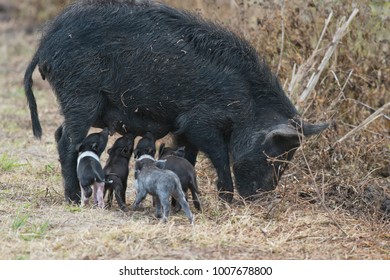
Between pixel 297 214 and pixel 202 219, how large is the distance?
91 centimetres

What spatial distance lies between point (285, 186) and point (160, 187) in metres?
1.12

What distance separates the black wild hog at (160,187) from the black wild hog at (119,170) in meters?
0.27

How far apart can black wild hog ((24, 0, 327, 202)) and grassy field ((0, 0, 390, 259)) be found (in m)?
0.32

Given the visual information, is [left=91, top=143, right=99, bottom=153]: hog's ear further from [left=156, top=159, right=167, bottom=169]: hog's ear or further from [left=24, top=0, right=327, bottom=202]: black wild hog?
[left=156, top=159, right=167, bottom=169]: hog's ear

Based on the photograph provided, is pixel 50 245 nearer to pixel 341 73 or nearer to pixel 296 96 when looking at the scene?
pixel 296 96

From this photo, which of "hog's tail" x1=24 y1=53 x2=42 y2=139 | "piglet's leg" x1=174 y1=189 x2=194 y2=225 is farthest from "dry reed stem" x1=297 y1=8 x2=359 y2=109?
"hog's tail" x1=24 y1=53 x2=42 y2=139

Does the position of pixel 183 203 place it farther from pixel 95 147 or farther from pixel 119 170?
pixel 95 147

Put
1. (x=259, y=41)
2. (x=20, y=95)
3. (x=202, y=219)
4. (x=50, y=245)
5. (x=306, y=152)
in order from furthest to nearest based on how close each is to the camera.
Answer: (x=20, y=95), (x=259, y=41), (x=306, y=152), (x=202, y=219), (x=50, y=245)

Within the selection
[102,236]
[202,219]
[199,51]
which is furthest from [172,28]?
[102,236]

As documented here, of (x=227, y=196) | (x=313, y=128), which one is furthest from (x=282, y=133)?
(x=227, y=196)

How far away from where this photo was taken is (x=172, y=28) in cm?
786

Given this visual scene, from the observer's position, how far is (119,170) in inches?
300

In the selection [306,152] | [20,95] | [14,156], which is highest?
[306,152]

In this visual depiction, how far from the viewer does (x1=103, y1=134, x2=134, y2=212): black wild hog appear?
295 inches
